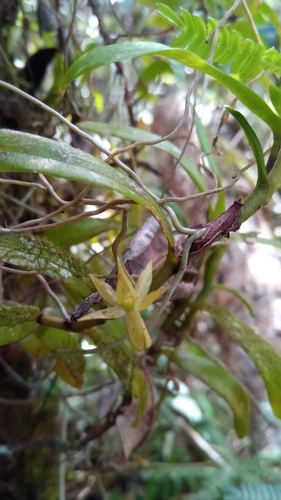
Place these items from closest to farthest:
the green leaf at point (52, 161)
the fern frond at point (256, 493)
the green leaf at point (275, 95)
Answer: the green leaf at point (52, 161) → the green leaf at point (275, 95) → the fern frond at point (256, 493)

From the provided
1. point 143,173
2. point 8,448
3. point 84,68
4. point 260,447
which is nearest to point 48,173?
point 84,68

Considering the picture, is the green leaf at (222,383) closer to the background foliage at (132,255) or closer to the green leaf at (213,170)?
the background foliage at (132,255)

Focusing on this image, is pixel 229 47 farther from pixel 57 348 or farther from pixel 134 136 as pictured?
pixel 57 348

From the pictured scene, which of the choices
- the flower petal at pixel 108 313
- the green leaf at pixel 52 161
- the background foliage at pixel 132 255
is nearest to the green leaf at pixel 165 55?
the background foliage at pixel 132 255

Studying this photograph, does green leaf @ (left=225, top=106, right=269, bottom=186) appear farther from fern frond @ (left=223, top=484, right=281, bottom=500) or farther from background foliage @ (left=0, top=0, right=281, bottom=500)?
fern frond @ (left=223, top=484, right=281, bottom=500)

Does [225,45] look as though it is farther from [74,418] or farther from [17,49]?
[74,418]

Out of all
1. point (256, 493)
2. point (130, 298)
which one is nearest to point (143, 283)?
point (130, 298)

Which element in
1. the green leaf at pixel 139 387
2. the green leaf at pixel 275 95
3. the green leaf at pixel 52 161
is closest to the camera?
the green leaf at pixel 52 161
